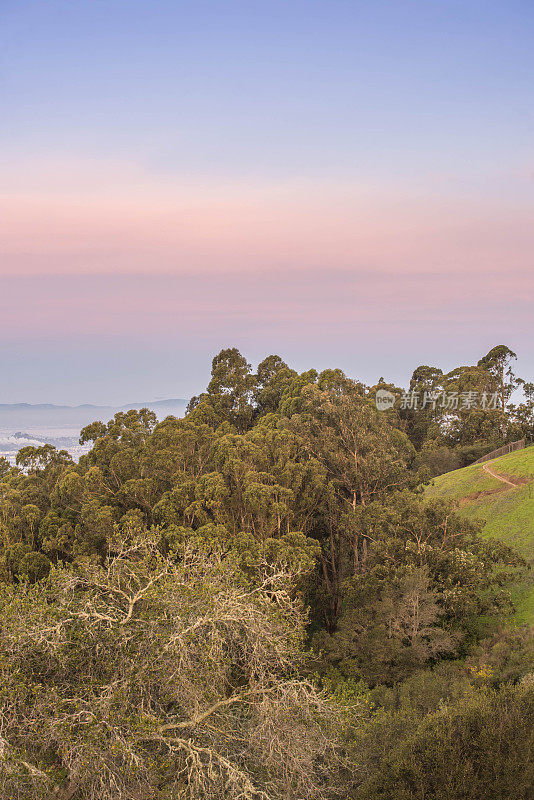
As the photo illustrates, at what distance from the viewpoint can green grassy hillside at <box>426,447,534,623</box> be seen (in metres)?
23.7

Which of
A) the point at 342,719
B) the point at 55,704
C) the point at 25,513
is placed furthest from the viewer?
the point at 25,513

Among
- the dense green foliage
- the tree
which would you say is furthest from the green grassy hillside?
the tree

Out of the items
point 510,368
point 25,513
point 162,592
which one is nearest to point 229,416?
point 25,513

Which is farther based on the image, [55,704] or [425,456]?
[425,456]

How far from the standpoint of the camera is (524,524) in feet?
96.1

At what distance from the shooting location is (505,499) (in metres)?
34.0

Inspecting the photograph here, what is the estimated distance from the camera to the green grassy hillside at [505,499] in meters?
23.7

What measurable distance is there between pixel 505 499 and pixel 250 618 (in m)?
28.5

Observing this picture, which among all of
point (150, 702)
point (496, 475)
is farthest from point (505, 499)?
point (150, 702)

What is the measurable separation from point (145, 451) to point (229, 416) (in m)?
12.5

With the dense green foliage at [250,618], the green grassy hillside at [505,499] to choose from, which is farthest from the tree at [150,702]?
the green grassy hillside at [505,499]

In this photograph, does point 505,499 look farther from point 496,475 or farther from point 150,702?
point 150,702

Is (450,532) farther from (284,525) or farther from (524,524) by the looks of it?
(524,524)

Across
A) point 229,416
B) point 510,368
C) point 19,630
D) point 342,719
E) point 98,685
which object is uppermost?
point 510,368
